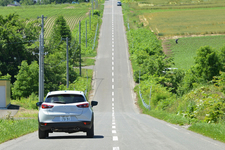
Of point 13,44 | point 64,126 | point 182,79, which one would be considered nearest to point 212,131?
point 64,126

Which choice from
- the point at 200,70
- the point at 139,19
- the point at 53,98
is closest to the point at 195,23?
the point at 139,19

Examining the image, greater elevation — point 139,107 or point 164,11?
point 164,11

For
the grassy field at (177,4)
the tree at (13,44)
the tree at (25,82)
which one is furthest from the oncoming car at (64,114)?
the grassy field at (177,4)

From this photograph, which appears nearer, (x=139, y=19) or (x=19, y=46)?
(x=19, y=46)

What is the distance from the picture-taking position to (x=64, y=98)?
40.1 feet

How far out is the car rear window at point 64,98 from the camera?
12141 millimetres

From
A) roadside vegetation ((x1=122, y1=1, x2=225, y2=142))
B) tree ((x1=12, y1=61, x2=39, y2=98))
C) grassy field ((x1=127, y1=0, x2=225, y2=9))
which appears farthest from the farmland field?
tree ((x1=12, y1=61, x2=39, y2=98))

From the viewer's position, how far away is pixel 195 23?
104625 mm

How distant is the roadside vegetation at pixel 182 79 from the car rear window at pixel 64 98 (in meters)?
5.14

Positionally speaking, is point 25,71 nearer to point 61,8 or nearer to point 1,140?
point 1,140

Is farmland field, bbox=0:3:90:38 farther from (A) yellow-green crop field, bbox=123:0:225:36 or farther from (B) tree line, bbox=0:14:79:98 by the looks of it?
(B) tree line, bbox=0:14:79:98

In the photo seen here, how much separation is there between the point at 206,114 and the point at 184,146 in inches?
351

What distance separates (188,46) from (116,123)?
68396 millimetres

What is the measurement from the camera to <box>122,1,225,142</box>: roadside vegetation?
19562 millimetres
